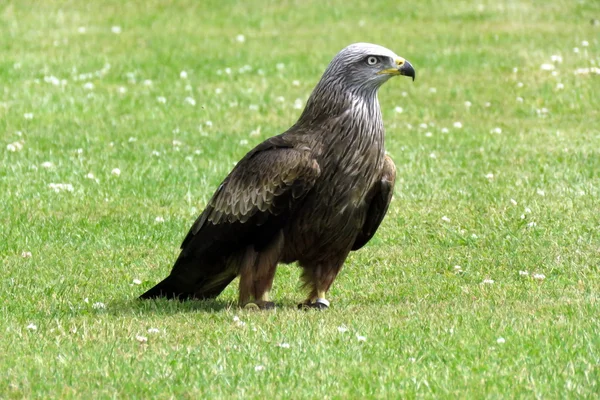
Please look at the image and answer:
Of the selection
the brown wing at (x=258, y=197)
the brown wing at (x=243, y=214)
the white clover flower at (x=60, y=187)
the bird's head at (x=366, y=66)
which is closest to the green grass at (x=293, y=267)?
the white clover flower at (x=60, y=187)

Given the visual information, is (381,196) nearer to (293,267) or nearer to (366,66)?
(366,66)

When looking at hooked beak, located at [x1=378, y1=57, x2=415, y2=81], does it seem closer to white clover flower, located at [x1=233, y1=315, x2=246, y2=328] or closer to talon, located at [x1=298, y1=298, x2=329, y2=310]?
talon, located at [x1=298, y1=298, x2=329, y2=310]

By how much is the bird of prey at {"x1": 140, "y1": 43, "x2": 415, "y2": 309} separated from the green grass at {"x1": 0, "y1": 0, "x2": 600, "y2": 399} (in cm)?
32

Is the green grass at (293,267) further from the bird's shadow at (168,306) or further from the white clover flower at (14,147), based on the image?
the white clover flower at (14,147)

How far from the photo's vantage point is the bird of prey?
299 inches

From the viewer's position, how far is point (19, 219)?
1063 centimetres

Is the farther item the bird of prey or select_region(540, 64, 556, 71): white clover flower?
select_region(540, 64, 556, 71): white clover flower

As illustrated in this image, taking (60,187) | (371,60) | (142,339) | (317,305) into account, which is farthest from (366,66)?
(60,187)

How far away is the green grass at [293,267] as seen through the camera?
634cm

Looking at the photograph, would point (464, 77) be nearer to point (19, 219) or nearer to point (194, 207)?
point (194, 207)

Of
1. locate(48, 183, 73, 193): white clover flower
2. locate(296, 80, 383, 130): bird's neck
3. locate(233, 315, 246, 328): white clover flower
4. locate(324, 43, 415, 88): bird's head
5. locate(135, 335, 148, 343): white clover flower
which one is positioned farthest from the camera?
locate(48, 183, 73, 193): white clover flower

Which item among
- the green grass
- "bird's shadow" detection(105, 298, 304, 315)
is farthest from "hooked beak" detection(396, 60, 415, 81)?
"bird's shadow" detection(105, 298, 304, 315)

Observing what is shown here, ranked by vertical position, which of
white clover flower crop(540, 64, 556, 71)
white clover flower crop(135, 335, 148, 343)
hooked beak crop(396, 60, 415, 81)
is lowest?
white clover flower crop(540, 64, 556, 71)

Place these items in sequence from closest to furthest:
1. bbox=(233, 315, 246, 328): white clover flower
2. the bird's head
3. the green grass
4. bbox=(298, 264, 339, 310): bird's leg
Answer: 1. the green grass
2. bbox=(233, 315, 246, 328): white clover flower
3. the bird's head
4. bbox=(298, 264, 339, 310): bird's leg
